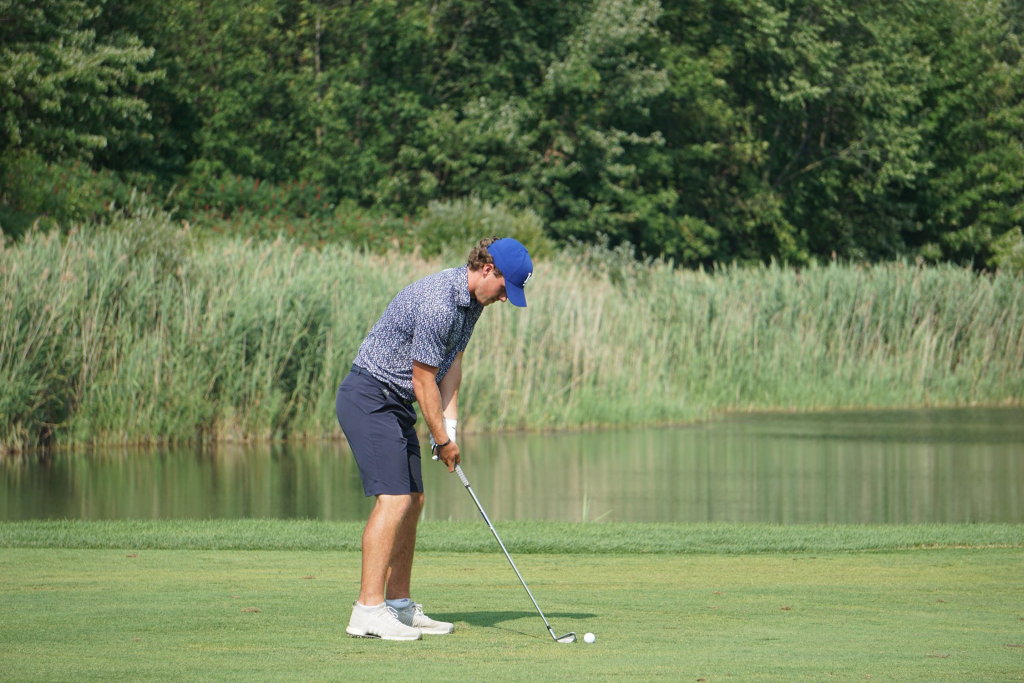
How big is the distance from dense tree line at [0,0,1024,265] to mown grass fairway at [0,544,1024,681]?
19.4 m

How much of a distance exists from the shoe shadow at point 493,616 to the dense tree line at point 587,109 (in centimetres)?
2088

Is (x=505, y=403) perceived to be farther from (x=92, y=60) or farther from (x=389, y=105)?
(x=389, y=105)

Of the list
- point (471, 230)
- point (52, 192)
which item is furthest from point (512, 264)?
point (52, 192)

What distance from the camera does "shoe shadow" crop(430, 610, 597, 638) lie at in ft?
20.7

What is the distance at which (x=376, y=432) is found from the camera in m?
6.04

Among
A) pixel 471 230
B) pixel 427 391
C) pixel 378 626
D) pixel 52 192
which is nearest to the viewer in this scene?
pixel 378 626

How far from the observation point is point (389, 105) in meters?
35.3

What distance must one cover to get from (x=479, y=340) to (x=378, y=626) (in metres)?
13.6

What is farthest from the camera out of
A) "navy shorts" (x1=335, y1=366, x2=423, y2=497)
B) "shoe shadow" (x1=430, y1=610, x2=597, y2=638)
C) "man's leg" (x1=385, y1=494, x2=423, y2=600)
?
"shoe shadow" (x1=430, y1=610, x2=597, y2=638)

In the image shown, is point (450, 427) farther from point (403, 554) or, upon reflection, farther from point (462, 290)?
point (462, 290)

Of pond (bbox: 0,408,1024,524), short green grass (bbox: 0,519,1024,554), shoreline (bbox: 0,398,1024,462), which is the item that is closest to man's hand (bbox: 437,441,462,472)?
short green grass (bbox: 0,519,1024,554)

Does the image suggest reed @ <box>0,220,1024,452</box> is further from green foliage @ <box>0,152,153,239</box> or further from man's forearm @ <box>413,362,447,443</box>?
man's forearm @ <box>413,362,447,443</box>

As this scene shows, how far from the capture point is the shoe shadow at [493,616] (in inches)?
249

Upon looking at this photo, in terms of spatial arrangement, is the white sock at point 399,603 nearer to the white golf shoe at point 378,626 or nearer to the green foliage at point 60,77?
the white golf shoe at point 378,626
